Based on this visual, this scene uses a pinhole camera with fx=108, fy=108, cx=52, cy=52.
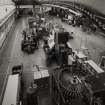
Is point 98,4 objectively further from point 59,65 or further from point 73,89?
point 73,89

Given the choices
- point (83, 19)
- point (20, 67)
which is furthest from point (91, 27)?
point (20, 67)

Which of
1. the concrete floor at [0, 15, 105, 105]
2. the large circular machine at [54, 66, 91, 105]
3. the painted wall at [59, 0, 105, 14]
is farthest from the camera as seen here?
the painted wall at [59, 0, 105, 14]

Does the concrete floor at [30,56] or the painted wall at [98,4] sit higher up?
the painted wall at [98,4]

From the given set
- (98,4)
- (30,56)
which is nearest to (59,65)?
(30,56)

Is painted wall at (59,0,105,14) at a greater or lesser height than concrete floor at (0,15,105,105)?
greater

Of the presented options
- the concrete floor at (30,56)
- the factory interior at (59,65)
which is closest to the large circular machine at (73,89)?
the factory interior at (59,65)

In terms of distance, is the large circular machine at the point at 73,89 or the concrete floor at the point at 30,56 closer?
the large circular machine at the point at 73,89

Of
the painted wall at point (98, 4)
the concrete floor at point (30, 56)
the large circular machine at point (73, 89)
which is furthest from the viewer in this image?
the painted wall at point (98, 4)

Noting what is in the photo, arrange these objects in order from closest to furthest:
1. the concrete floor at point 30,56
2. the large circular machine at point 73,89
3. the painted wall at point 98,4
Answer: the large circular machine at point 73,89
the concrete floor at point 30,56
the painted wall at point 98,4

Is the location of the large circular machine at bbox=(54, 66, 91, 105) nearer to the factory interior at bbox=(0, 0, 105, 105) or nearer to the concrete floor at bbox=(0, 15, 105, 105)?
the factory interior at bbox=(0, 0, 105, 105)

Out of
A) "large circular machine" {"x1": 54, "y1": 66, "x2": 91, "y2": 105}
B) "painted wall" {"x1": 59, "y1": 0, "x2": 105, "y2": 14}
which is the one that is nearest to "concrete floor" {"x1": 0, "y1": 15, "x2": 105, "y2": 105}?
"large circular machine" {"x1": 54, "y1": 66, "x2": 91, "y2": 105}

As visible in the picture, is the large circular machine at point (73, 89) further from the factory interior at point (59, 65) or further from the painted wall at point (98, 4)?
the painted wall at point (98, 4)

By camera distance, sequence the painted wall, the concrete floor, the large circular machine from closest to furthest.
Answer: the large circular machine → the concrete floor → the painted wall

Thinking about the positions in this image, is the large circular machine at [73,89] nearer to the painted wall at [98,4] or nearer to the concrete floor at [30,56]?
the concrete floor at [30,56]
